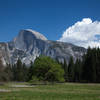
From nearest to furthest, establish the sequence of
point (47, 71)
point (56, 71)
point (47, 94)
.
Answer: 1. point (47, 94)
2. point (56, 71)
3. point (47, 71)

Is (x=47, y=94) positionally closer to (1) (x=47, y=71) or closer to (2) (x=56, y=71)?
(2) (x=56, y=71)

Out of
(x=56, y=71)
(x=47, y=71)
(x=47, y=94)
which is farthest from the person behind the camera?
(x=47, y=71)

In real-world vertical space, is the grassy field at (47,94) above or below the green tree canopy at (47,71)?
below

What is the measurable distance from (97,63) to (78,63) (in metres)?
20.5

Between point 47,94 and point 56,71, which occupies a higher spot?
point 56,71

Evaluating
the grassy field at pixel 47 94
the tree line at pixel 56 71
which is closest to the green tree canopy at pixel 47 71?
the tree line at pixel 56 71

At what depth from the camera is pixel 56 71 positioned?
66938 millimetres

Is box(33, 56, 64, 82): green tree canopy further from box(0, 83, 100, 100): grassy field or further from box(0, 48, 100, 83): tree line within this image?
box(0, 83, 100, 100): grassy field

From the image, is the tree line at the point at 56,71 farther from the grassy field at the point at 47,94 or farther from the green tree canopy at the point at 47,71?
the grassy field at the point at 47,94

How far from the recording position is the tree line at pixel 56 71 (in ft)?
218

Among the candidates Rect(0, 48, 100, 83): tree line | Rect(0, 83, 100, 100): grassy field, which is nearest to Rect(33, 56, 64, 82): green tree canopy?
Rect(0, 48, 100, 83): tree line

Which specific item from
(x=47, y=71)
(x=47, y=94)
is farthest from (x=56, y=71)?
(x=47, y=94)

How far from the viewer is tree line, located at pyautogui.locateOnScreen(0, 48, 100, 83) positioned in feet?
218

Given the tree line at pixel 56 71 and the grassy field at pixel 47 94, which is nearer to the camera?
the grassy field at pixel 47 94
